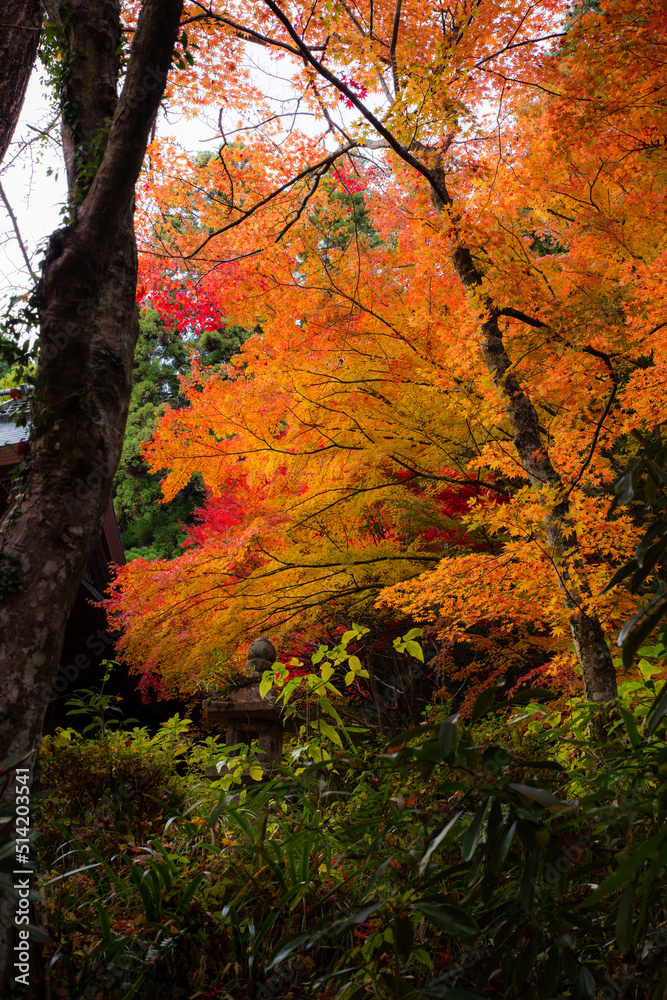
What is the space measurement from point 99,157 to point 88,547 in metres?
1.87

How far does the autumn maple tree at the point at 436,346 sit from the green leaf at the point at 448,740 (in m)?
3.63

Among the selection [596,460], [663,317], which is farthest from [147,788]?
[663,317]

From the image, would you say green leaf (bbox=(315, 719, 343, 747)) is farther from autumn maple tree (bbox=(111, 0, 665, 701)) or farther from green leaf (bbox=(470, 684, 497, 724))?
autumn maple tree (bbox=(111, 0, 665, 701))

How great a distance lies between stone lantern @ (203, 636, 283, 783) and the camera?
490 cm

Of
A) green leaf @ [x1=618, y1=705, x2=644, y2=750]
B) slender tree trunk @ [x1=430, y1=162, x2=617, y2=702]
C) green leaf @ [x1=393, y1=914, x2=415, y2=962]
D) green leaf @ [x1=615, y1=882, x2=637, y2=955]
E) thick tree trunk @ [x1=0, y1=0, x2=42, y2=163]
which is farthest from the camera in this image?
slender tree trunk @ [x1=430, y1=162, x2=617, y2=702]

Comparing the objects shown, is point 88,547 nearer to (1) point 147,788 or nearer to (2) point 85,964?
(2) point 85,964

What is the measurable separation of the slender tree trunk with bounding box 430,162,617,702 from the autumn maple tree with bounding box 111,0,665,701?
0.07 feet

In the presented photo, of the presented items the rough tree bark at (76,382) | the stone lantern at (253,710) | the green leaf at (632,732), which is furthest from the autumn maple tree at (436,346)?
the green leaf at (632,732)

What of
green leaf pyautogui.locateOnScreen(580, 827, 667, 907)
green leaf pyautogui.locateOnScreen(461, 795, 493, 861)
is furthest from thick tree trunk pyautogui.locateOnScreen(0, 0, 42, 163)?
green leaf pyautogui.locateOnScreen(580, 827, 667, 907)

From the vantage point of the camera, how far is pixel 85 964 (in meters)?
1.82

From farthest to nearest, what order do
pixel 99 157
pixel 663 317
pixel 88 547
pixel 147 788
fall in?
pixel 663 317, pixel 147 788, pixel 99 157, pixel 88 547

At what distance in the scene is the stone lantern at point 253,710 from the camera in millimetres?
4898

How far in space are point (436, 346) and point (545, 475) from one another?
2.05 meters

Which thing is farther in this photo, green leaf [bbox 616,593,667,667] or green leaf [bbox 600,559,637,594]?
green leaf [bbox 600,559,637,594]
